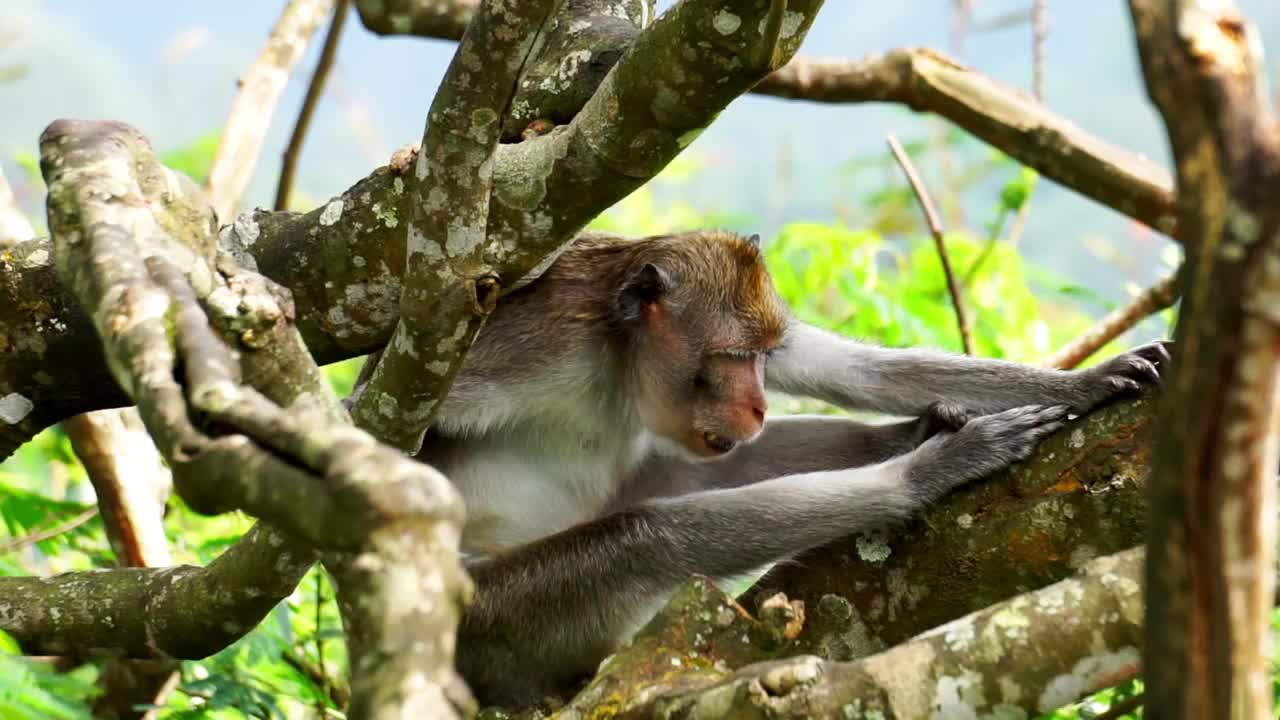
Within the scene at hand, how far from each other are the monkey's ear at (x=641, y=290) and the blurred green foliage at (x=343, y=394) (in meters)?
1.00

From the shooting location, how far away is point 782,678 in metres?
2.77

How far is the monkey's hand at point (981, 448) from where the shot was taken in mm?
4090

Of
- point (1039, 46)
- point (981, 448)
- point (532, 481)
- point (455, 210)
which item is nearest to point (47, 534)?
point (532, 481)

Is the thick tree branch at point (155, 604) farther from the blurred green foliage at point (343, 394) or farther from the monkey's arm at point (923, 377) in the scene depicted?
the monkey's arm at point (923, 377)

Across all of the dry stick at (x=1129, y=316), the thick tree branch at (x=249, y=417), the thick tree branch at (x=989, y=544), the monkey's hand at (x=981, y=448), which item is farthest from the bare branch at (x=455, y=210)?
the dry stick at (x=1129, y=316)

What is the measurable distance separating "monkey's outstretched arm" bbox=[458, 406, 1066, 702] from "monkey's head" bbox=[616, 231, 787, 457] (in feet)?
1.46

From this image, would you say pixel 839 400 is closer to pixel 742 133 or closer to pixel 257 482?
pixel 257 482

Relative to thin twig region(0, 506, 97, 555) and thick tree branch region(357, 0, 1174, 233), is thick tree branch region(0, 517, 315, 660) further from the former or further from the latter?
thick tree branch region(357, 0, 1174, 233)

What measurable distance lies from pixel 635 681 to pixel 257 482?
173 centimetres

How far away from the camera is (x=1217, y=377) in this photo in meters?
1.59

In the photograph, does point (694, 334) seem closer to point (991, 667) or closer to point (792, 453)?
point (792, 453)

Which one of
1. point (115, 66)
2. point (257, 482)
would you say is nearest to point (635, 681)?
point (257, 482)

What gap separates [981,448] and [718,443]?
117 cm

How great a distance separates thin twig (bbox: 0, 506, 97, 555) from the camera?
5211mm
